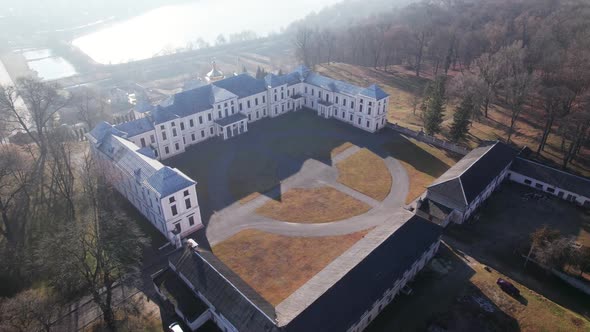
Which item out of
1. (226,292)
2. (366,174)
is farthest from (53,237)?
(366,174)

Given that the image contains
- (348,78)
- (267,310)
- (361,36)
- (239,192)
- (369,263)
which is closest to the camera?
(267,310)

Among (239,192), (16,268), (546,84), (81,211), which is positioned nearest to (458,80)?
(546,84)

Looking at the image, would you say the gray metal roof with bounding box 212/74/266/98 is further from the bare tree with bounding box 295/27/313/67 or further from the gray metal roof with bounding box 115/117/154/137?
the bare tree with bounding box 295/27/313/67

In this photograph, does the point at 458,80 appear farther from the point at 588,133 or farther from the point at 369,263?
the point at 369,263

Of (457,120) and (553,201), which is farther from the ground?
(457,120)

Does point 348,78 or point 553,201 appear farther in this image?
point 348,78

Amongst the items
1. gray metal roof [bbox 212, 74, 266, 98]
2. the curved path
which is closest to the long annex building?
gray metal roof [bbox 212, 74, 266, 98]

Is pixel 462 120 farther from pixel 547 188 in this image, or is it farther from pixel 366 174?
pixel 366 174
